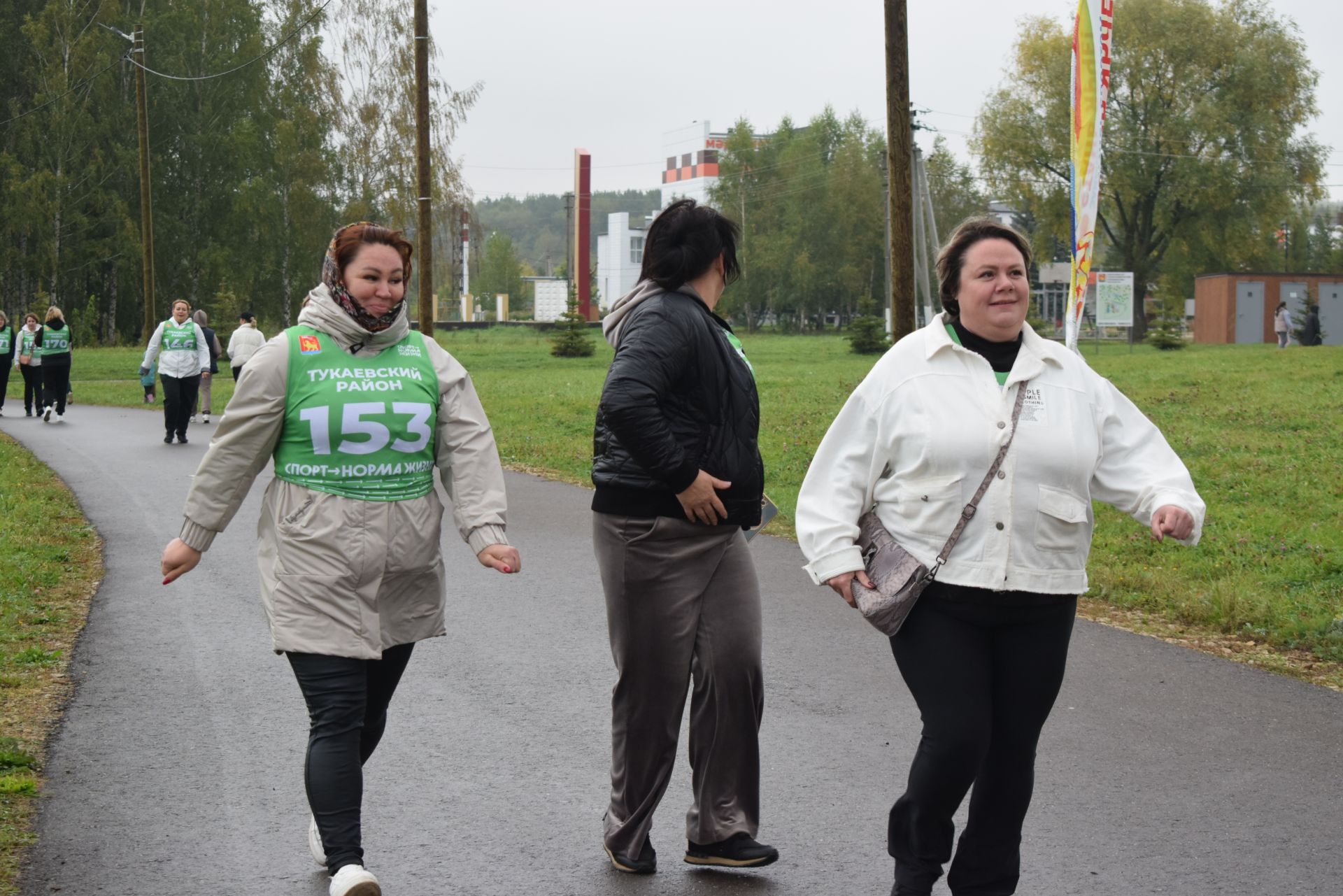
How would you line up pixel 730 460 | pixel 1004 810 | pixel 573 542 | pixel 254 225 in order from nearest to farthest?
pixel 1004 810 → pixel 730 460 → pixel 573 542 → pixel 254 225

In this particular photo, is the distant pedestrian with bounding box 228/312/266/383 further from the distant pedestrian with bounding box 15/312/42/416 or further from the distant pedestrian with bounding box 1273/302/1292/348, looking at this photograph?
the distant pedestrian with bounding box 1273/302/1292/348

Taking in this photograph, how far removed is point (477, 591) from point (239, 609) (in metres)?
1.37

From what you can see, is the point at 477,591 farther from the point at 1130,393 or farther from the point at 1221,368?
the point at 1221,368

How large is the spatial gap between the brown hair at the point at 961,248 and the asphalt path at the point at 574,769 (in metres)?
1.63

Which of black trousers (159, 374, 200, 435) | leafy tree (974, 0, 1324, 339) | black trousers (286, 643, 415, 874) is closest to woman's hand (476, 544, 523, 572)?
black trousers (286, 643, 415, 874)

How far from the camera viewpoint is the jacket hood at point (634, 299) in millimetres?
4066

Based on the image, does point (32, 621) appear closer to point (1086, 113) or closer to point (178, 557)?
point (178, 557)

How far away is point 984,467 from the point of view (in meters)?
3.42

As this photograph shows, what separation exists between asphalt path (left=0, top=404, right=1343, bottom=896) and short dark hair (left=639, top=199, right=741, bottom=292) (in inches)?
66.0

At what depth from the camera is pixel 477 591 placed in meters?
8.63

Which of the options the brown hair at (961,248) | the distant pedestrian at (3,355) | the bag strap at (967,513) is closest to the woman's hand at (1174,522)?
the bag strap at (967,513)

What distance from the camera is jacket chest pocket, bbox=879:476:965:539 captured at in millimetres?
3420

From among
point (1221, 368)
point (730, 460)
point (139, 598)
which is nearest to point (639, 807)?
point (730, 460)

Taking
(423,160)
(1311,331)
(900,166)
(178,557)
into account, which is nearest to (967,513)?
(178,557)
